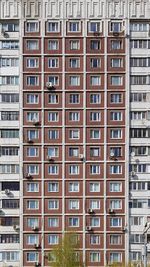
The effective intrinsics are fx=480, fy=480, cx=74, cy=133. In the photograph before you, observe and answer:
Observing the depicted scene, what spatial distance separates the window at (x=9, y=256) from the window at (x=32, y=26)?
14.8m

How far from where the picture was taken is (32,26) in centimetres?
3178

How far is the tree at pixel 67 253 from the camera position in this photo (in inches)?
1181

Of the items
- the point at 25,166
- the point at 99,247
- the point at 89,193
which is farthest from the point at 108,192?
the point at 25,166

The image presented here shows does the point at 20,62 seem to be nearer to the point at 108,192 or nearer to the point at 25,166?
the point at 25,166

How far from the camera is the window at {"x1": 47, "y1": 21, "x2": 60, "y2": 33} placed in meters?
31.7

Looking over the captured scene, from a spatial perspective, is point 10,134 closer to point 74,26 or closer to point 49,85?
point 49,85

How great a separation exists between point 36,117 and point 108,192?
6925 millimetres

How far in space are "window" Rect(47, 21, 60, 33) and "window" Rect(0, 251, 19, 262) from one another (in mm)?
14963

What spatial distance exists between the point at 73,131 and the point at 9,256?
30.8 ft

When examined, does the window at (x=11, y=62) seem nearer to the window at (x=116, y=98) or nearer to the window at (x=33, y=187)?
the window at (x=116, y=98)

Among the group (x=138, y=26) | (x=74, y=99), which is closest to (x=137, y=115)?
(x=74, y=99)

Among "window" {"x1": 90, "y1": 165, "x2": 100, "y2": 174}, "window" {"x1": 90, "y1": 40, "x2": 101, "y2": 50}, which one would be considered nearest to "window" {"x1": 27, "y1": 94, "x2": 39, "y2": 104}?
"window" {"x1": 90, "y1": 40, "x2": 101, "y2": 50}

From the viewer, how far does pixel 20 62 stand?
3170 centimetres

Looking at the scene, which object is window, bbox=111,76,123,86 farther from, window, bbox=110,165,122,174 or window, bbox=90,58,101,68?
window, bbox=110,165,122,174
